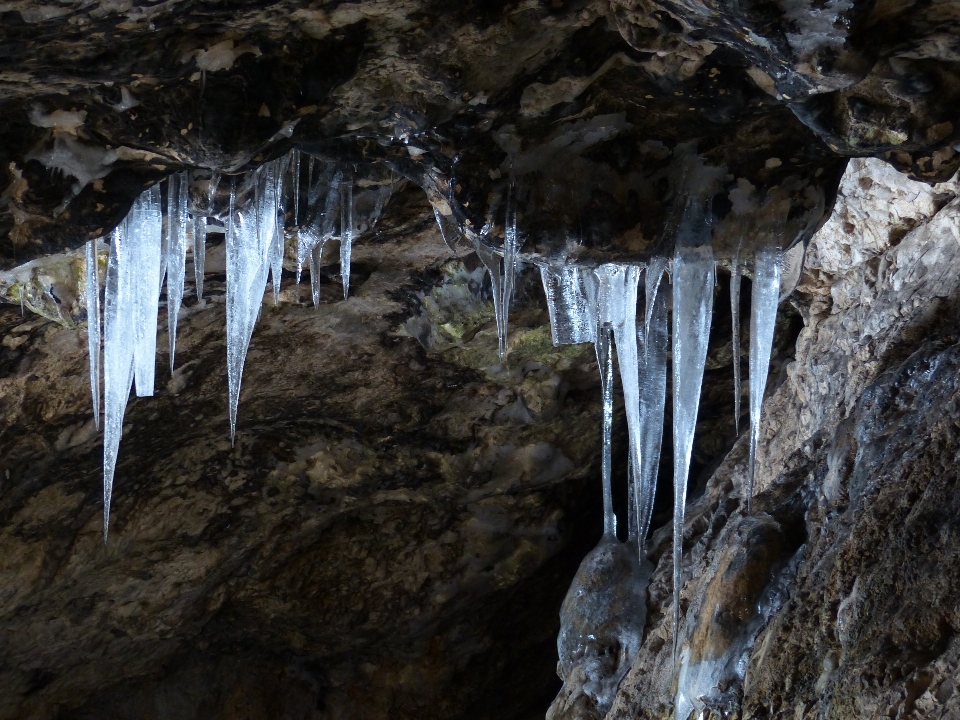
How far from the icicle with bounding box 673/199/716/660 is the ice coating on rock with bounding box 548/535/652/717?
0.86 meters

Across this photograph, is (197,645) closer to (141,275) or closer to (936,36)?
(141,275)

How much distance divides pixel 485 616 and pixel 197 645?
181cm

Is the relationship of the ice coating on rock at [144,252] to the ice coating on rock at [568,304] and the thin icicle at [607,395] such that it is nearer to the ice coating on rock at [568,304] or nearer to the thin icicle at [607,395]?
the ice coating on rock at [568,304]

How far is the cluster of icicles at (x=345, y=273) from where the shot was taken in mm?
3068

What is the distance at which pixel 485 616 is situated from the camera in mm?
6953

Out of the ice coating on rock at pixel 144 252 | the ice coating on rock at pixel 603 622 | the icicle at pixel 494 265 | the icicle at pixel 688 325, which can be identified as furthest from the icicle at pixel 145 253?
the ice coating on rock at pixel 603 622

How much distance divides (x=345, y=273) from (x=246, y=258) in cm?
48

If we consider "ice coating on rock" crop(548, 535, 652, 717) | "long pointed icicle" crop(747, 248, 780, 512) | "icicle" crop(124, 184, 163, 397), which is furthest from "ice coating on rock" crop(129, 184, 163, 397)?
"ice coating on rock" crop(548, 535, 652, 717)

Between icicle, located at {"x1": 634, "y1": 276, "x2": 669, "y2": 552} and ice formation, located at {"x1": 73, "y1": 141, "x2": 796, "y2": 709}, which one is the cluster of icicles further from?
icicle, located at {"x1": 634, "y1": 276, "x2": 669, "y2": 552}

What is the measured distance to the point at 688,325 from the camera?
3.23 metres

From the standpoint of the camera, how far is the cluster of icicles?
10.1 ft

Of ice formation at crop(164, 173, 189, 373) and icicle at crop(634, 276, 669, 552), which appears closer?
ice formation at crop(164, 173, 189, 373)

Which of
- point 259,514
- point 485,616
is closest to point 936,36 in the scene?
point 259,514

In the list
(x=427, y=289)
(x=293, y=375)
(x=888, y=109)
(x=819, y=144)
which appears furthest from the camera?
(x=293, y=375)
